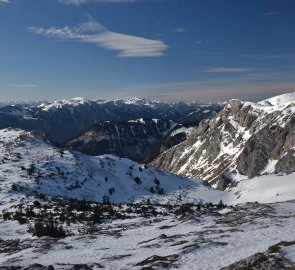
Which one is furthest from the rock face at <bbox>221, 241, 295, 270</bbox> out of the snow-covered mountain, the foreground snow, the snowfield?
the snow-covered mountain

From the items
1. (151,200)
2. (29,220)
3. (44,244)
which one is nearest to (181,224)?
(44,244)

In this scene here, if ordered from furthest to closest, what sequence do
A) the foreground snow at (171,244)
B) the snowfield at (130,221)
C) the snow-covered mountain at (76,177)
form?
the snow-covered mountain at (76,177), the snowfield at (130,221), the foreground snow at (171,244)

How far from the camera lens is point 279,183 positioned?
83.0 m

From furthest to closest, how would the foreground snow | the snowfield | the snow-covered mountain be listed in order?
the snow-covered mountain
the snowfield
the foreground snow

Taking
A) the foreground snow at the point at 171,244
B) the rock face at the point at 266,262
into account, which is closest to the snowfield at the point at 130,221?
the foreground snow at the point at 171,244

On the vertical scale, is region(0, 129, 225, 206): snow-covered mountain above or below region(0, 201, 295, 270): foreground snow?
below

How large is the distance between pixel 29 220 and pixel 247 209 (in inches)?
874

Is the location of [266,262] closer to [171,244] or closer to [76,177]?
[171,244]

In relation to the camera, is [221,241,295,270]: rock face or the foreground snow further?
the foreground snow

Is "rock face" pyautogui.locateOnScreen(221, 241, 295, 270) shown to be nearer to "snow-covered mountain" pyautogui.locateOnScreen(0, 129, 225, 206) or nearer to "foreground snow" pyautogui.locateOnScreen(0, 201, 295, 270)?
"foreground snow" pyautogui.locateOnScreen(0, 201, 295, 270)

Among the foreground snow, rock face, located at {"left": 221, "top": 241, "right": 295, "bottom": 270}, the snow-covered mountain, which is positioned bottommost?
the snow-covered mountain

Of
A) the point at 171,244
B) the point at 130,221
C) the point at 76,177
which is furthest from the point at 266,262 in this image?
the point at 76,177

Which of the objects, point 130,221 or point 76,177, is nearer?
point 130,221

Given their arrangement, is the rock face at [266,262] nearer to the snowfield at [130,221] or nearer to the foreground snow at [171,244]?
the snowfield at [130,221]
